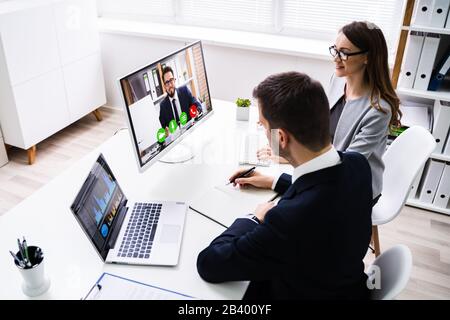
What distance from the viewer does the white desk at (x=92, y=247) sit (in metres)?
1.27

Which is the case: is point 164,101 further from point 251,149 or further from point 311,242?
point 311,242

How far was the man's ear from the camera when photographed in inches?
48.3

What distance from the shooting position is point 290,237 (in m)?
1.14

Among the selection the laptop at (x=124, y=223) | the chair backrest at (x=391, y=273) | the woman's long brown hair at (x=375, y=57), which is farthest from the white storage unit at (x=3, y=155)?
the chair backrest at (x=391, y=273)

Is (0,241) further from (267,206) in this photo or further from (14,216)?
(267,206)

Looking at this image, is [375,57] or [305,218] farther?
[375,57]

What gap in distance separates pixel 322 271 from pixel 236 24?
2818 millimetres

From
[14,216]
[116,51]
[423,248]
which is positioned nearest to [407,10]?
[423,248]

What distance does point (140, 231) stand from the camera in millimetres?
1459

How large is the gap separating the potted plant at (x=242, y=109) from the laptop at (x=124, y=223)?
0.86m

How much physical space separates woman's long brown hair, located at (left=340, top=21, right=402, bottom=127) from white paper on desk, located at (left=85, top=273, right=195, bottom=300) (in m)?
1.22

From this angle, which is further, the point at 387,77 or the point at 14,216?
the point at 387,77

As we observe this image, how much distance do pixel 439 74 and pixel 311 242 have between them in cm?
190

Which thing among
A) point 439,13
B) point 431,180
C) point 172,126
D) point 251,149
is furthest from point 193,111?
point 431,180
